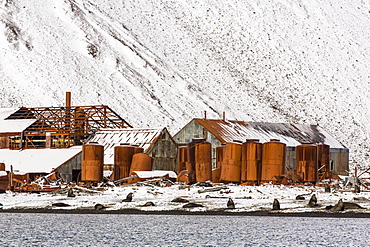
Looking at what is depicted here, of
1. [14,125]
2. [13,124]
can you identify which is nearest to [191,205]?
[14,125]

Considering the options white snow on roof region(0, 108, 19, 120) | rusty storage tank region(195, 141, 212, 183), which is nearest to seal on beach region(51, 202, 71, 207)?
rusty storage tank region(195, 141, 212, 183)

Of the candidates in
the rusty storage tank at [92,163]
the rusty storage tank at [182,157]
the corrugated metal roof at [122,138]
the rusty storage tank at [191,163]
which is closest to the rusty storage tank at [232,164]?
the rusty storage tank at [191,163]

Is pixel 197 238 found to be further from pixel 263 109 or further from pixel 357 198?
pixel 263 109

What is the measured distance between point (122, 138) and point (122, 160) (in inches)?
277

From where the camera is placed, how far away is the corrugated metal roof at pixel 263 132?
64875 millimetres

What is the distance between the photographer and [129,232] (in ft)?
106

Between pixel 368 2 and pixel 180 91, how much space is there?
45987 mm

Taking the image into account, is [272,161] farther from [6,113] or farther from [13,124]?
[6,113]

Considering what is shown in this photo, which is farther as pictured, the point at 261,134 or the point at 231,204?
the point at 261,134

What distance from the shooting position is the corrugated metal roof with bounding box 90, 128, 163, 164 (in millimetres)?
59094

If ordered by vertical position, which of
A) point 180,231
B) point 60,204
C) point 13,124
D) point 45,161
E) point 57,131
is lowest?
point 180,231

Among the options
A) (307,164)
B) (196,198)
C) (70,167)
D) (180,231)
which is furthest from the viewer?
(70,167)

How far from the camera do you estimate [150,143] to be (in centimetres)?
5900

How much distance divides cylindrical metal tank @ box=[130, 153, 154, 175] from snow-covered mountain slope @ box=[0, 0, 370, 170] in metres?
39.9
